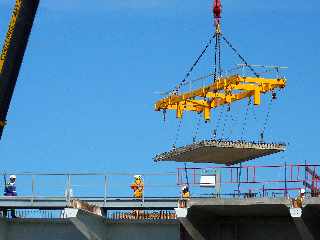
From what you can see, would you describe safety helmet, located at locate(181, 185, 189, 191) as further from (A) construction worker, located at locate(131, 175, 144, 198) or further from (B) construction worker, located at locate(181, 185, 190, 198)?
(A) construction worker, located at locate(131, 175, 144, 198)

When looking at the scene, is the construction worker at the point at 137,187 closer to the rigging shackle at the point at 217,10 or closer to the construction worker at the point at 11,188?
the construction worker at the point at 11,188

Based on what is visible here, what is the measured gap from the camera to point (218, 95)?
42.5 m

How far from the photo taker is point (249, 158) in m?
38.5

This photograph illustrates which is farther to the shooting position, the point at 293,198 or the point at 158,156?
the point at 158,156

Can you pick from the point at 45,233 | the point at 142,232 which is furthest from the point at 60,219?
the point at 142,232

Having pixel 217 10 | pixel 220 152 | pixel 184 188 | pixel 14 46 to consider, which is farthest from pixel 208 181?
pixel 14 46

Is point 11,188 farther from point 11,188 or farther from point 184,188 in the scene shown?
point 184,188

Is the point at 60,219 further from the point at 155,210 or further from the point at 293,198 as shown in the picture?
the point at 293,198

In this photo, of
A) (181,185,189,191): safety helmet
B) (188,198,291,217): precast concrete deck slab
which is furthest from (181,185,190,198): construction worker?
(188,198,291,217): precast concrete deck slab

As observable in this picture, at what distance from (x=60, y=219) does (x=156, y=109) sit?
12015mm

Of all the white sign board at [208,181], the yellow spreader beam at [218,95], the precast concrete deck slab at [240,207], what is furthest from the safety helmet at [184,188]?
the yellow spreader beam at [218,95]

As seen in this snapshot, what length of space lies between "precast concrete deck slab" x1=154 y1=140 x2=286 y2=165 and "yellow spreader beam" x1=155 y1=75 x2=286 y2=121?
13.0ft

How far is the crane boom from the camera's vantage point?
1468 inches

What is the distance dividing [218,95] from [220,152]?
6.56m
